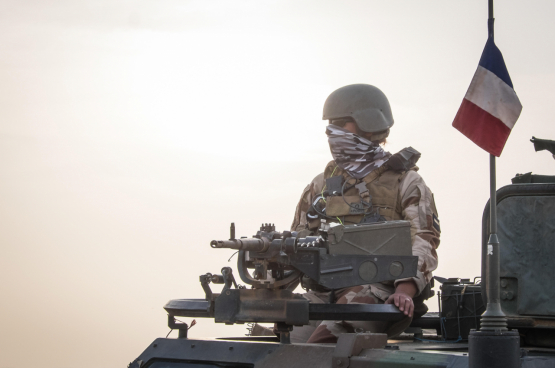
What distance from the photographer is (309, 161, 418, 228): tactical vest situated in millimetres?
5805

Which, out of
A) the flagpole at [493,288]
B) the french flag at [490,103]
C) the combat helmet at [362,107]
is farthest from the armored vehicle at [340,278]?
the combat helmet at [362,107]

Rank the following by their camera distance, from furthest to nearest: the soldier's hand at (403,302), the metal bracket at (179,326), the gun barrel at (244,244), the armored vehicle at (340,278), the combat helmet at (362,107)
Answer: the combat helmet at (362,107), the metal bracket at (179,326), the soldier's hand at (403,302), the armored vehicle at (340,278), the gun barrel at (244,244)

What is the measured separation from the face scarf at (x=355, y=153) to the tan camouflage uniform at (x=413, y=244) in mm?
72

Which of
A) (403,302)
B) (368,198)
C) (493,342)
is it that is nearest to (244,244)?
(403,302)

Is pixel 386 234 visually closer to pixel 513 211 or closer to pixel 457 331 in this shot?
pixel 513 211

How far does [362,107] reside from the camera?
627 cm

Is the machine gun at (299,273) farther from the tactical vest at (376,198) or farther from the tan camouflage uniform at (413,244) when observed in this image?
the tactical vest at (376,198)

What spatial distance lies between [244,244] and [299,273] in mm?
510

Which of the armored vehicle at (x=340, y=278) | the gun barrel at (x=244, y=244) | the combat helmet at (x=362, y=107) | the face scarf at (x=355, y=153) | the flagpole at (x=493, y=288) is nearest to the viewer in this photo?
the flagpole at (x=493, y=288)

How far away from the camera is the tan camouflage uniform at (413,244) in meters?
5.19

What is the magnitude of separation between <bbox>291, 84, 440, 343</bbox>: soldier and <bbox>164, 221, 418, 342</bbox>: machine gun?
0.25m

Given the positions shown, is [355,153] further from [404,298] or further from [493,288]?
[493,288]

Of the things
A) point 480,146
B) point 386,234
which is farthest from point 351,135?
point 480,146

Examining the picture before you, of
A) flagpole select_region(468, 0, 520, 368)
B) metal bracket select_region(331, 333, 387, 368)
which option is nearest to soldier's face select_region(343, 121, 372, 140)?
metal bracket select_region(331, 333, 387, 368)
